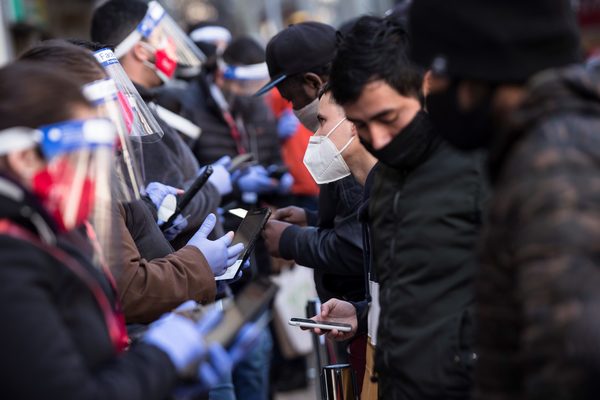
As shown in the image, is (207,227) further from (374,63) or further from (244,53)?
(244,53)

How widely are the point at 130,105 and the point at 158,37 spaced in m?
1.38

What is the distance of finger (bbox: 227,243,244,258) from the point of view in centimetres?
370

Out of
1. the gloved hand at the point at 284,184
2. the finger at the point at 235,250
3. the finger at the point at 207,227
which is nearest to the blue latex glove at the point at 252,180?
the gloved hand at the point at 284,184

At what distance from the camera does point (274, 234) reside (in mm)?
4406

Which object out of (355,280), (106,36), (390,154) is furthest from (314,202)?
(390,154)

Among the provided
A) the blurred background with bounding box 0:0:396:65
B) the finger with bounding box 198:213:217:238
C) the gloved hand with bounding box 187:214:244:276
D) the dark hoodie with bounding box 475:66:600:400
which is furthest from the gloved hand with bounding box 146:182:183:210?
the blurred background with bounding box 0:0:396:65

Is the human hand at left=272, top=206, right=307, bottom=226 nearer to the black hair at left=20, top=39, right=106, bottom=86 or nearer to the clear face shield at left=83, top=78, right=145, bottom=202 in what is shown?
the clear face shield at left=83, top=78, right=145, bottom=202

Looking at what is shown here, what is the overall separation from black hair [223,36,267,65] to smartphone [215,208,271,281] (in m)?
3.39

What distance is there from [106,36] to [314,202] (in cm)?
294

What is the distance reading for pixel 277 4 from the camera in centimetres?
2134

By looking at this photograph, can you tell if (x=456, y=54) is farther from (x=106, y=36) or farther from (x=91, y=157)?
(x=106, y=36)

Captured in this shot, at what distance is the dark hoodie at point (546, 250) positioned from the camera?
1.75 m

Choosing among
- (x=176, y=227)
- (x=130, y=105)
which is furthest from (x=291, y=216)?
(x=130, y=105)

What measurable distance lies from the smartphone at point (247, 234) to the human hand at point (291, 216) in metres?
0.62
